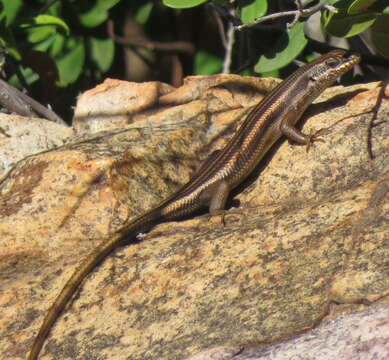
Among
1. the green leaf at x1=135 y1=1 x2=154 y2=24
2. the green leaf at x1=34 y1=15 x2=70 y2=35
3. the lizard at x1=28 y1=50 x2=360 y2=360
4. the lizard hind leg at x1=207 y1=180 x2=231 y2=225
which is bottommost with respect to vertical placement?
the lizard hind leg at x1=207 y1=180 x2=231 y2=225

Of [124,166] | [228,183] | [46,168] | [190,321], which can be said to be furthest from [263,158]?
[190,321]

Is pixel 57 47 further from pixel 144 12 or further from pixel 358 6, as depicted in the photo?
pixel 358 6

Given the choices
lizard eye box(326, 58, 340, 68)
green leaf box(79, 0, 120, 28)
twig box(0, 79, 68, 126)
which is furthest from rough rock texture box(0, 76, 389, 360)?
green leaf box(79, 0, 120, 28)

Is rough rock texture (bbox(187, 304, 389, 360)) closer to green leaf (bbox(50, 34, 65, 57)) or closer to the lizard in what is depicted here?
the lizard

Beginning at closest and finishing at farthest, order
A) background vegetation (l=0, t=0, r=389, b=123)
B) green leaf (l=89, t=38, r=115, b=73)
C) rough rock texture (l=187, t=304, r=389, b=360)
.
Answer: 1. rough rock texture (l=187, t=304, r=389, b=360)
2. background vegetation (l=0, t=0, r=389, b=123)
3. green leaf (l=89, t=38, r=115, b=73)

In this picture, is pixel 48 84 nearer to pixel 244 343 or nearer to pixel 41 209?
pixel 41 209
